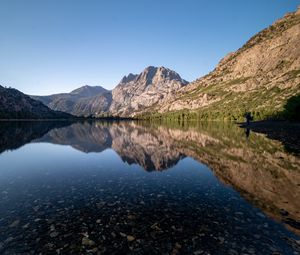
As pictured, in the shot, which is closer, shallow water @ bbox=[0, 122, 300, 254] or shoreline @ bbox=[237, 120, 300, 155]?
shallow water @ bbox=[0, 122, 300, 254]

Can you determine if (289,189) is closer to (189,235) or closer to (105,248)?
(189,235)

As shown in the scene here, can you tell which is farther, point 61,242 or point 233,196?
point 233,196

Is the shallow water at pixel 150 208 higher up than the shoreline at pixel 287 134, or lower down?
lower down

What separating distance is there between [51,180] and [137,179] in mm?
11786

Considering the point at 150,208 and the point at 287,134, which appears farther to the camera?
the point at 287,134

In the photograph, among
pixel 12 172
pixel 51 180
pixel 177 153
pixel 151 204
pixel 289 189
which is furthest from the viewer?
pixel 177 153

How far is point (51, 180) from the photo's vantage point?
3244 centimetres

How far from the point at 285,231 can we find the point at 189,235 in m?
7.46

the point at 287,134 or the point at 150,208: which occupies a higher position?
the point at 287,134

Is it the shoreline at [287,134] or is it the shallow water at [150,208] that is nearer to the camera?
the shallow water at [150,208]

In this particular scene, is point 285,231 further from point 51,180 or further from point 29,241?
point 51,180

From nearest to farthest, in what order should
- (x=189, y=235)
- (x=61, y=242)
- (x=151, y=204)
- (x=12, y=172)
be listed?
(x=61, y=242) → (x=189, y=235) → (x=151, y=204) → (x=12, y=172)

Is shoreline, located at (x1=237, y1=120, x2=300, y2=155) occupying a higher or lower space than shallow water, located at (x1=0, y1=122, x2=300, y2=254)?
higher

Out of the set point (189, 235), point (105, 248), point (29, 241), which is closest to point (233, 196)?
point (189, 235)
